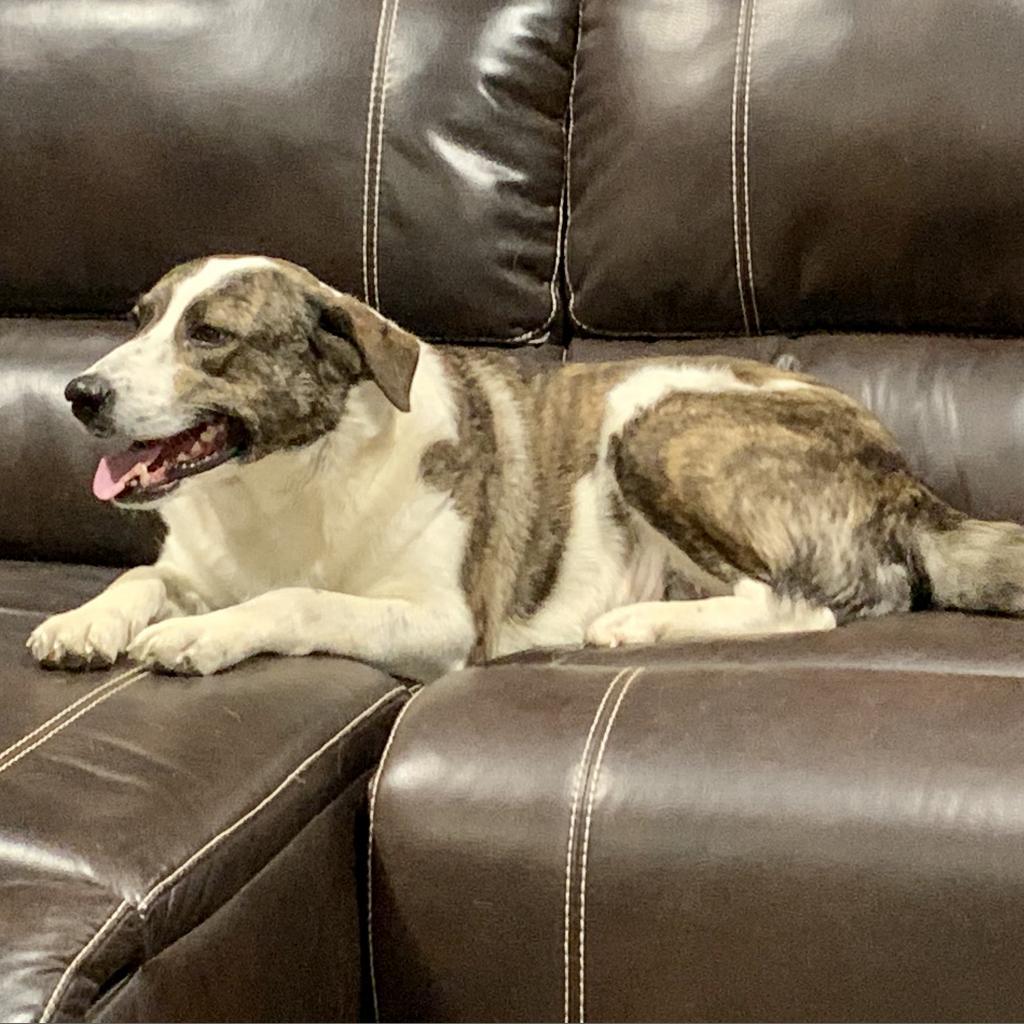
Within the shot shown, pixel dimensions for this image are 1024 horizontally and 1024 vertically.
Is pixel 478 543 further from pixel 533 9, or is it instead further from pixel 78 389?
pixel 533 9

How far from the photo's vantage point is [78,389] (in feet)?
6.15

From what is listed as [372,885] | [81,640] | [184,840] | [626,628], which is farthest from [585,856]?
[81,640]

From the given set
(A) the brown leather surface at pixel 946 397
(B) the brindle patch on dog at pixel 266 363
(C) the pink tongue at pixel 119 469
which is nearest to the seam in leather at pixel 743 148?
(A) the brown leather surface at pixel 946 397

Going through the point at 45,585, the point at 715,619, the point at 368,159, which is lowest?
the point at 45,585

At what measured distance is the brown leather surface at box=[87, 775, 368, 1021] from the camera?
1.28m

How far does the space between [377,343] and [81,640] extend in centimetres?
53

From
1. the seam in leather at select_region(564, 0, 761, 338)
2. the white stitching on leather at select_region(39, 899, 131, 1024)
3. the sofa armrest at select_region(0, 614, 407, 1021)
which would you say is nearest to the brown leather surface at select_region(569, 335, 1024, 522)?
the seam in leather at select_region(564, 0, 761, 338)

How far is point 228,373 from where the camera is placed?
1.95 m

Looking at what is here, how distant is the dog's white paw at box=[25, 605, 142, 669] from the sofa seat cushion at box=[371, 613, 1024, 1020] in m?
0.40

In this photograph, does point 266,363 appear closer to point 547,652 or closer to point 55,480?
point 547,652

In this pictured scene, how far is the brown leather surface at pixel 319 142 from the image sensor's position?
2.37 metres

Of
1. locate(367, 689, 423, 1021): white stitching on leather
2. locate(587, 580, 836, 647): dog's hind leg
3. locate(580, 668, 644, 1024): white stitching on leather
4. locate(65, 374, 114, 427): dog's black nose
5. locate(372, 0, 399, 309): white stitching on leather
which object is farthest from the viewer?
locate(372, 0, 399, 309): white stitching on leather

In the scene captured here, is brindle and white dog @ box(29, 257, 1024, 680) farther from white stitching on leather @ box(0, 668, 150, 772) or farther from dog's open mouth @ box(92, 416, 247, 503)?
white stitching on leather @ box(0, 668, 150, 772)

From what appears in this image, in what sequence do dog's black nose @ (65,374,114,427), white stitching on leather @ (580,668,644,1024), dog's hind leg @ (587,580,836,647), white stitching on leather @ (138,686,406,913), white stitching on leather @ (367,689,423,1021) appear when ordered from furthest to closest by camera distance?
dog's hind leg @ (587,580,836,647) → dog's black nose @ (65,374,114,427) → white stitching on leather @ (367,689,423,1021) → white stitching on leather @ (580,668,644,1024) → white stitching on leather @ (138,686,406,913)
